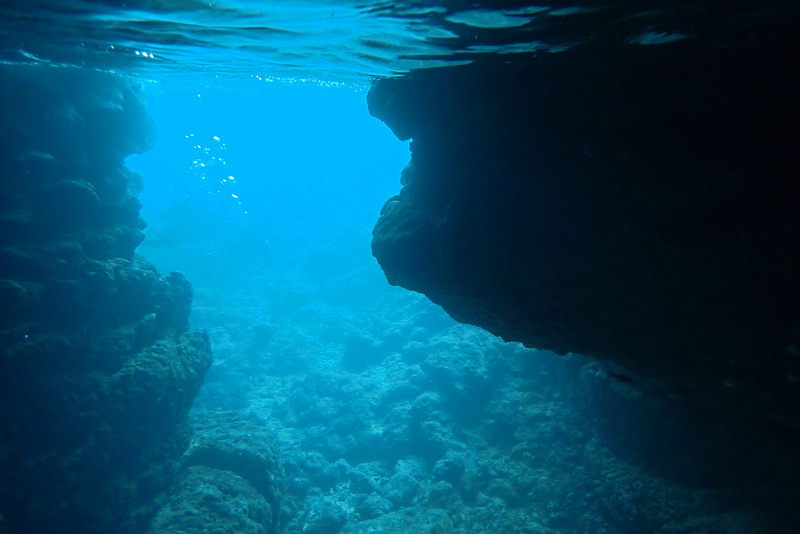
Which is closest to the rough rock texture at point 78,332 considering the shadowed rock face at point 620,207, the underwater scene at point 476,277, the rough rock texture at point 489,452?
the underwater scene at point 476,277

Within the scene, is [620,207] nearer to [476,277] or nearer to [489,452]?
[476,277]

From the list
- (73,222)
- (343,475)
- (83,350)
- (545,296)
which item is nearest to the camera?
(545,296)

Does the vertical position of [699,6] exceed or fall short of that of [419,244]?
it exceeds it

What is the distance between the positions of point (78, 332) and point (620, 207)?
44.0ft

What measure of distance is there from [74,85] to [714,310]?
57.7 ft

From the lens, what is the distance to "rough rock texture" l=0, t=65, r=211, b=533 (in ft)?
29.1

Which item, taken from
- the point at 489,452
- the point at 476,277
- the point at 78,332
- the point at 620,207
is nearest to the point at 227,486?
the point at 78,332

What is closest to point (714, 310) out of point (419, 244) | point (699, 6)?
point (699, 6)

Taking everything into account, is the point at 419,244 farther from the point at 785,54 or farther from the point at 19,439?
the point at 19,439

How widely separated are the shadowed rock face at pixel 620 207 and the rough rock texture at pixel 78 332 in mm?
8883

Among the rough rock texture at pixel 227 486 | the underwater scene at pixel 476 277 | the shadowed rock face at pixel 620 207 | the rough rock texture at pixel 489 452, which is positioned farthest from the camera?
the rough rock texture at pixel 227 486

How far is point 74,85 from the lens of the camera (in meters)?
11.9

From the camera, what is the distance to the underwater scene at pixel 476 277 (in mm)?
4844

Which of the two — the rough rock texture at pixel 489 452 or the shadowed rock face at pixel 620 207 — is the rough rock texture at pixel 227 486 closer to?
the rough rock texture at pixel 489 452
